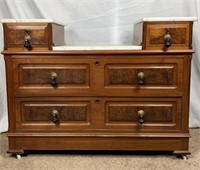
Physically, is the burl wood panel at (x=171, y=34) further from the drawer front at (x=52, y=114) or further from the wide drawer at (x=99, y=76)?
the drawer front at (x=52, y=114)

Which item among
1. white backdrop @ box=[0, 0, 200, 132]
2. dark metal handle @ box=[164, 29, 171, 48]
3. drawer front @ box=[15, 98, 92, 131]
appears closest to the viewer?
dark metal handle @ box=[164, 29, 171, 48]

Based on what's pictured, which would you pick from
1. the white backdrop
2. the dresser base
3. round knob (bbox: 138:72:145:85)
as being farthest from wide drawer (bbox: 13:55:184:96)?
the white backdrop

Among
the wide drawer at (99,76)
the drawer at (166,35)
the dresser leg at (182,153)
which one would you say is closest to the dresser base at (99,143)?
the dresser leg at (182,153)

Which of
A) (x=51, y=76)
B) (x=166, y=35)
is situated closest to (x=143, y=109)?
(x=166, y=35)

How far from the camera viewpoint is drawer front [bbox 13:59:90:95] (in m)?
1.59

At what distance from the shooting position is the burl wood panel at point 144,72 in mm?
1582

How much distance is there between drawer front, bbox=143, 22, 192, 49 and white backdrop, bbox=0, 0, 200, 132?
1.78ft

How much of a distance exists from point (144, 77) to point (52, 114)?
499 mm

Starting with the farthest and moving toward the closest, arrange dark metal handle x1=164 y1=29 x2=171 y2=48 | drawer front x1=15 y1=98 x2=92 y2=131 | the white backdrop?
the white backdrop
drawer front x1=15 y1=98 x2=92 y2=131
dark metal handle x1=164 y1=29 x2=171 y2=48

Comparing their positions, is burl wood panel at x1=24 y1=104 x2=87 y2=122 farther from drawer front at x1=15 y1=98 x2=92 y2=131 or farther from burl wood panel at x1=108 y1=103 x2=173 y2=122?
burl wood panel at x1=108 y1=103 x2=173 y2=122

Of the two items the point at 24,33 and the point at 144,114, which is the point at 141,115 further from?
the point at 24,33

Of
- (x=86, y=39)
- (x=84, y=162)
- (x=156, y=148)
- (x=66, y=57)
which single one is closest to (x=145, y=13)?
(x=86, y=39)

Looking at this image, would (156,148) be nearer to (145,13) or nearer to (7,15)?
(145,13)

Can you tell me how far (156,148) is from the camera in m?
1.64
